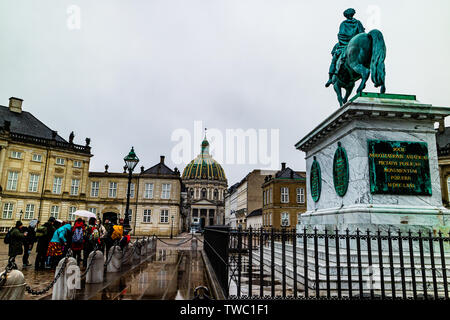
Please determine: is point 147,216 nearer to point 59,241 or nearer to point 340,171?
point 59,241

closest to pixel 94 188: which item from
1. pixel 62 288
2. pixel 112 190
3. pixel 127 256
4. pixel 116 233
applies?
pixel 112 190

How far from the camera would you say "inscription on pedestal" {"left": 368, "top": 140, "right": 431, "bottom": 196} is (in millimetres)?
7535

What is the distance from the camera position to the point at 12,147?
36.7 m

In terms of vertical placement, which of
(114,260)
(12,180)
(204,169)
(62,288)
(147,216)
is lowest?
(114,260)

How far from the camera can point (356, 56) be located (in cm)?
907

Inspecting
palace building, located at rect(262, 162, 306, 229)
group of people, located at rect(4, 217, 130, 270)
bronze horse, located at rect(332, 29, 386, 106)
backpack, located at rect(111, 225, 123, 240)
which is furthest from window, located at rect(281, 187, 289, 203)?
bronze horse, located at rect(332, 29, 386, 106)

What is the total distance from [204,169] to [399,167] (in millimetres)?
143078

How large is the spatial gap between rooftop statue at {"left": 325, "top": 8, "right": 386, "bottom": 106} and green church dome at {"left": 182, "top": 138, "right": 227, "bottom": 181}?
448ft

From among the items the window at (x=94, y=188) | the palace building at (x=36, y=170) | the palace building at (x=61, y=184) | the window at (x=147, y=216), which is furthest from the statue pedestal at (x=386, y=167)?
the window at (x=94, y=188)

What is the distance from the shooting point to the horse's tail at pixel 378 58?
8545mm

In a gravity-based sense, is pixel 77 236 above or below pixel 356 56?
below

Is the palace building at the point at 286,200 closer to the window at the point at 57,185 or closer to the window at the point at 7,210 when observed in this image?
the window at the point at 57,185

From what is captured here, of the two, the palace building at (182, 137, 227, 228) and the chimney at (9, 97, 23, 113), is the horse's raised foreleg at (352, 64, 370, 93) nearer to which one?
the chimney at (9, 97, 23, 113)
